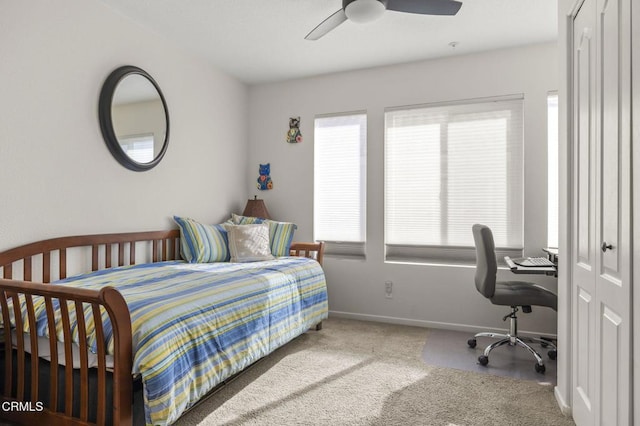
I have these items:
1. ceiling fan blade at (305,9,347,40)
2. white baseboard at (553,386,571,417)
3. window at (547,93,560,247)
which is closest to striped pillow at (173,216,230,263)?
ceiling fan blade at (305,9,347,40)

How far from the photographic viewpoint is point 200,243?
3088mm

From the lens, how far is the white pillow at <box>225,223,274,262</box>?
10.5ft

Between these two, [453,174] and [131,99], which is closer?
[131,99]

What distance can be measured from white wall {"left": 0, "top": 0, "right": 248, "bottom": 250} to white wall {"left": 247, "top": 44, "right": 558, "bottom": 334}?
2.73 feet

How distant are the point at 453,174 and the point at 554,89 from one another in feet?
3.39

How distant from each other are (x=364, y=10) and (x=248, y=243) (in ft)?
6.56

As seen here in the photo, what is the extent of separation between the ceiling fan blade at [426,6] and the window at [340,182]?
1.50 meters

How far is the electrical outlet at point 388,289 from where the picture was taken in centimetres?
358

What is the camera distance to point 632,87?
50.0 inches

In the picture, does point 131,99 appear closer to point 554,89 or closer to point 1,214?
point 1,214

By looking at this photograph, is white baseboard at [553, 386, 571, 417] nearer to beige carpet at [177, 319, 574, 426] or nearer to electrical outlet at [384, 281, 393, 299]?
beige carpet at [177, 319, 574, 426]

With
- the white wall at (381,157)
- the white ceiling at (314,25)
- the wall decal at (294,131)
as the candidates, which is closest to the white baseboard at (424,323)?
the white wall at (381,157)

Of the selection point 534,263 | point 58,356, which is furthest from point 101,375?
point 534,263

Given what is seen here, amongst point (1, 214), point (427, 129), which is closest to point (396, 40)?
point (427, 129)
